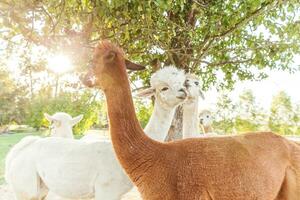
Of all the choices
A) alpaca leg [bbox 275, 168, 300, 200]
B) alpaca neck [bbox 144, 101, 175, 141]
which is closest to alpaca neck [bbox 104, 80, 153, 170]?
alpaca leg [bbox 275, 168, 300, 200]

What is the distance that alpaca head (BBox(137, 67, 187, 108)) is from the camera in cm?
306

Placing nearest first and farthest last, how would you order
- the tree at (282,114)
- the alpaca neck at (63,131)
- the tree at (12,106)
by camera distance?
the alpaca neck at (63,131), the tree at (282,114), the tree at (12,106)

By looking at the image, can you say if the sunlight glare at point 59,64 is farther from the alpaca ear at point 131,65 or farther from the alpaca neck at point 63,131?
the alpaca ear at point 131,65

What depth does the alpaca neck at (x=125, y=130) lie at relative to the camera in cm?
179

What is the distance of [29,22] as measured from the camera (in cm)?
463

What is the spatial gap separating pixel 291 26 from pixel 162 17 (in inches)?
101

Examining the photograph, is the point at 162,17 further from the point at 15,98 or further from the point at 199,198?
the point at 15,98

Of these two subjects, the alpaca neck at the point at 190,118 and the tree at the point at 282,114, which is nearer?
the alpaca neck at the point at 190,118

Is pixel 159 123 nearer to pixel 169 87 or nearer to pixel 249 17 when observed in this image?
pixel 169 87

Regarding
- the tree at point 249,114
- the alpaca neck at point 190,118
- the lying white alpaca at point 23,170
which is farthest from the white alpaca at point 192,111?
the tree at point 249,114

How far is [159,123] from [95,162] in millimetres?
605

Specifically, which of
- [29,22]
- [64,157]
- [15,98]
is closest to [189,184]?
[64,157]

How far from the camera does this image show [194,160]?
1.72 metres

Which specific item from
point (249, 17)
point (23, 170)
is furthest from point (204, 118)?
point (23, 170)
